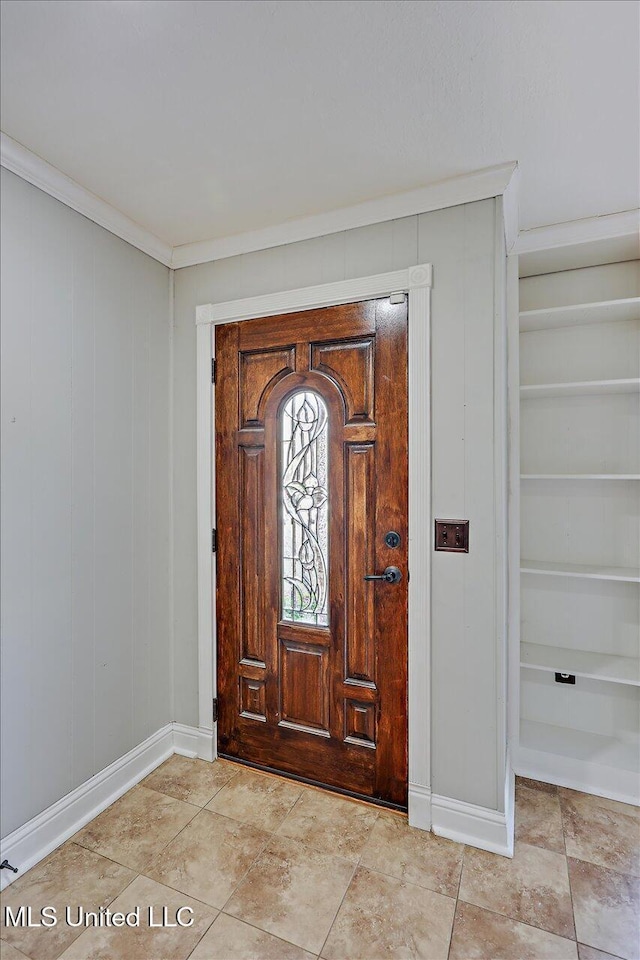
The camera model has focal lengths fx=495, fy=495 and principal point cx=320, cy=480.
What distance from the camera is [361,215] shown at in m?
2.06

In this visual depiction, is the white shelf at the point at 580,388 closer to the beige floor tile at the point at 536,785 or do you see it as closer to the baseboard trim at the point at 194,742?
the beige floor tile at the point at 536,785

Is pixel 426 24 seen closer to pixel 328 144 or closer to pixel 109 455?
pixel 328 144

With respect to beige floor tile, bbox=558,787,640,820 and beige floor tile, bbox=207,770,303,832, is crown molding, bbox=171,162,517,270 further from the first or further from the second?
beige floor tile, bbox=558,787,640,820

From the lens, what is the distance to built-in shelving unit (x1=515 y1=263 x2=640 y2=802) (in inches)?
90.0

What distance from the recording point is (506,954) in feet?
4.73

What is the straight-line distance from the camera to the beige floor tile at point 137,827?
5.95ft

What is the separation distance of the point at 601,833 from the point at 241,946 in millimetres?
1454

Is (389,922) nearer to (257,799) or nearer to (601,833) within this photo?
(257,799)

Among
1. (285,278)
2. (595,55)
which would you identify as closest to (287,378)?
(285,278)

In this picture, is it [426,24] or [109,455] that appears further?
[109,455]

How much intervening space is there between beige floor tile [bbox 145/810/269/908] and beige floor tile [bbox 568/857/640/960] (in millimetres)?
1097

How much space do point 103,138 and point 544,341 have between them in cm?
207

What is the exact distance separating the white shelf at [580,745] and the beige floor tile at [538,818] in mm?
200

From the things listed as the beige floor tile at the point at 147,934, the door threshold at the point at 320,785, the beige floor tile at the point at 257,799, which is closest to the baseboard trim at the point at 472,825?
the door threshold at the point at 320,785
